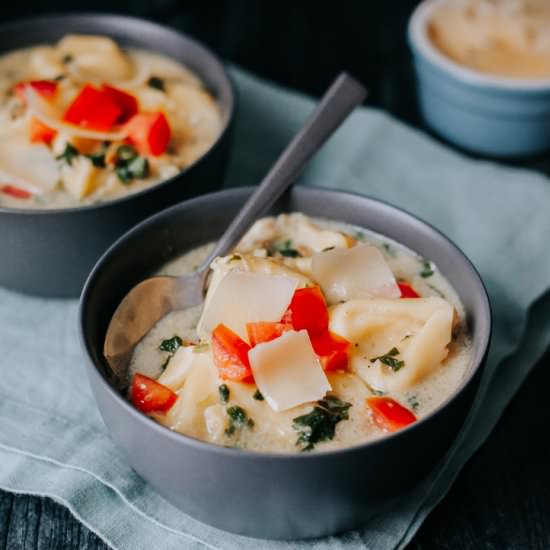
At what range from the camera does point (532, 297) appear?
3.68m

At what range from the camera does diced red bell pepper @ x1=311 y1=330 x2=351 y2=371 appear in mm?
2738

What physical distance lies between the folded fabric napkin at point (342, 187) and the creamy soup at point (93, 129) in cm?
42

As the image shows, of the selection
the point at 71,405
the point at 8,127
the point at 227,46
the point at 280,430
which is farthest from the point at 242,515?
the point at 227,46

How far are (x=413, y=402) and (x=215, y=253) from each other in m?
0.87

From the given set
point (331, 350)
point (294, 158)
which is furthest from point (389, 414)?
point (294, 158)

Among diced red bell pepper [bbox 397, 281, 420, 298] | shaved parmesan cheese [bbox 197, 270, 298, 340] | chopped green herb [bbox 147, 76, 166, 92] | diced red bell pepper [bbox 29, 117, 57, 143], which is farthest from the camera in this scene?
chopped green herb [bbox 147, 76, 166, 92]

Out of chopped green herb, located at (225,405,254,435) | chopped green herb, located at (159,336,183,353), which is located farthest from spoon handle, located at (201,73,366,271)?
chopped green herb, located at (225,405,254,435)

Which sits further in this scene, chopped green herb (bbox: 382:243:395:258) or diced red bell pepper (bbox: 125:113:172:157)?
diced red bell pepper (bbox: 125:113:172:157)

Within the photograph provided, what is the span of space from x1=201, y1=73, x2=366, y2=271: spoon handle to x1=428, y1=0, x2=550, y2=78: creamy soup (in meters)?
1.26

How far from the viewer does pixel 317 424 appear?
2.58 metres

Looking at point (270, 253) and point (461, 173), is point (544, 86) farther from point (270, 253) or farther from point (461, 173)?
point (270, 253)

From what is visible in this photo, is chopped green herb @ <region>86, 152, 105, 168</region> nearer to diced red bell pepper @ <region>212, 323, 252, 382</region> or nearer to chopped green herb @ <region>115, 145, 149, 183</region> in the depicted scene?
chopped green herb @ <region>115, 145, 149, 183</region>

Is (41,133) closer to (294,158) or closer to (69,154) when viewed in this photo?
(69,154)

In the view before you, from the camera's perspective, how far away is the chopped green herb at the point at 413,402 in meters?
2.70
